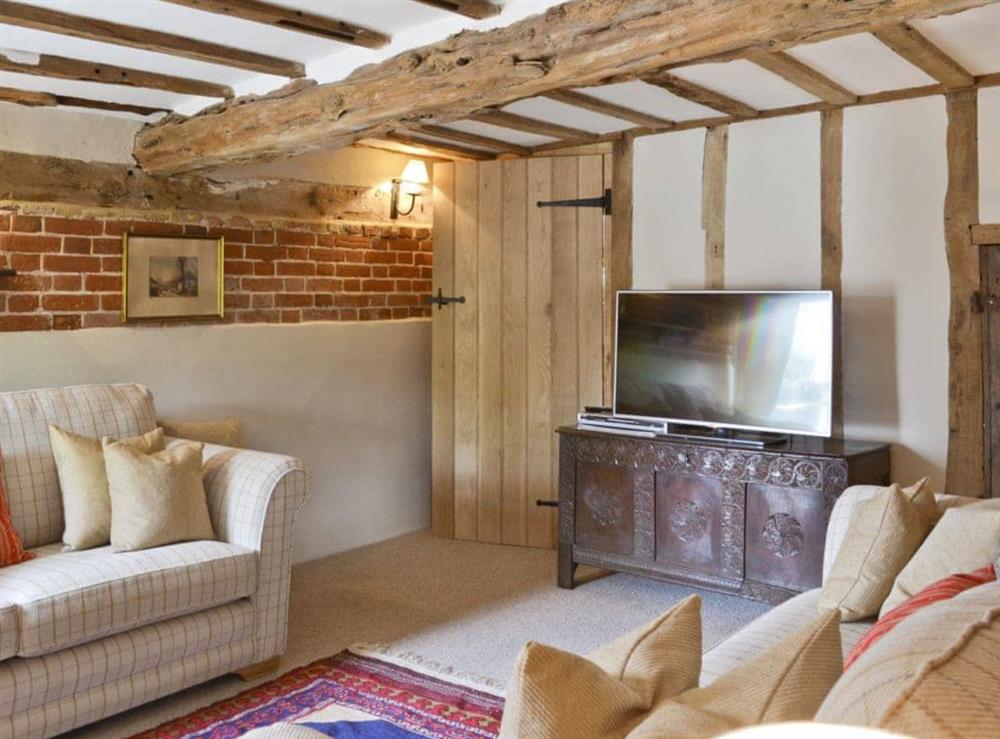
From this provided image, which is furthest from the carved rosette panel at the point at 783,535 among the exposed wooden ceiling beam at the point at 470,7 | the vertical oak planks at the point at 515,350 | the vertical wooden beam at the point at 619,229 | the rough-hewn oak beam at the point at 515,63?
the exposed wooden ceiling beam at the point at 470,7

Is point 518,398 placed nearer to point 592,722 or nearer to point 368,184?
point 368,184

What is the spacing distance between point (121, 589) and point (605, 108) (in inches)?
106

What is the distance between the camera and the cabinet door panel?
12.4ft

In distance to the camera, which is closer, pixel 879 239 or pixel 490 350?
pixel 879 239

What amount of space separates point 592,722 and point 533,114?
3631mm

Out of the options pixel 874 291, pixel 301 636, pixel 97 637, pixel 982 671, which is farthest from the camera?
pixel 874 291

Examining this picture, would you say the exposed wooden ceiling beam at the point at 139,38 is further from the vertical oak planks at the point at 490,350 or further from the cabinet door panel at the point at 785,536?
the cabinet door panel at the point at 785,536

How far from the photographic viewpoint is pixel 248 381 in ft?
15.5

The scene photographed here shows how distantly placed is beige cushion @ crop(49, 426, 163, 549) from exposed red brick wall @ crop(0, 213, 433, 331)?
713 mm

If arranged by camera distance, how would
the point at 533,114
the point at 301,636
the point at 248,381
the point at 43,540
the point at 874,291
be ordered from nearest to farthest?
the point at 43,540 → the point at 301,636 → the point at 874,291 → the point at 533,114 → the point at 248,381

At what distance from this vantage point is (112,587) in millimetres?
2936

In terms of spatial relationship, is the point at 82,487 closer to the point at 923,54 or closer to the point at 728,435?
the point at 728,435

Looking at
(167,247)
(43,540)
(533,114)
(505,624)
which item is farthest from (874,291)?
(43,540)

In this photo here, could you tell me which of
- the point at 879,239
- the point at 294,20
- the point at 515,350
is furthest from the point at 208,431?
the point at 879,239
